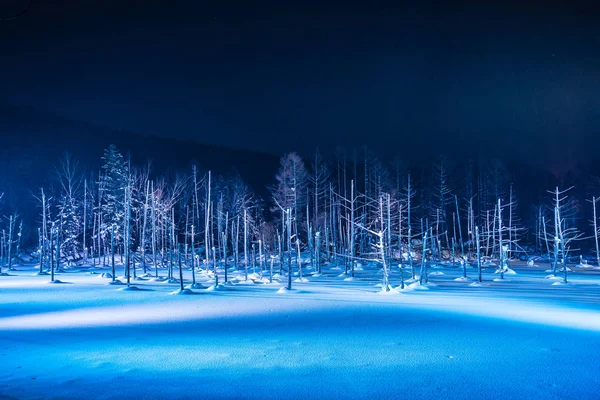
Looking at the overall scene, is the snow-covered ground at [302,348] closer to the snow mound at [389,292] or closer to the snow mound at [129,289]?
the snow mound at [389,292]

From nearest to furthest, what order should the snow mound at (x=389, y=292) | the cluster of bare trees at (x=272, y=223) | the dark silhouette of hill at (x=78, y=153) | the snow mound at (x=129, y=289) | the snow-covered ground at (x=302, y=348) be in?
the snow-covered ground at (x=302, y=348) < the snow mound at (x=389, y=292) < the snow mound at (x=129, y=289) < the cluster of bare trees at (x=272, y=223) < the dark silhouette of hill at (x=78, y=153)

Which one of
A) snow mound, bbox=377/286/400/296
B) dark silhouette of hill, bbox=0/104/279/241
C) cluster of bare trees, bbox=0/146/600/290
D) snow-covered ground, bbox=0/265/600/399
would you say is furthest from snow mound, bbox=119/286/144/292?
dark silhouette of hill, bbox=0/104/279/241

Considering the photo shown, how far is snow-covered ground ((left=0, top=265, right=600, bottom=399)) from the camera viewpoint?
20.2 ft

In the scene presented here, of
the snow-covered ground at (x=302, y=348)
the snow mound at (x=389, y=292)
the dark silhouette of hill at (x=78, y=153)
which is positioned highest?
the dark silhouette of hill at (x=78, y=153)

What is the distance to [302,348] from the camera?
865 cm

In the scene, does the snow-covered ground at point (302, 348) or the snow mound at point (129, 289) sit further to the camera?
the snow mound at point (129, 289)

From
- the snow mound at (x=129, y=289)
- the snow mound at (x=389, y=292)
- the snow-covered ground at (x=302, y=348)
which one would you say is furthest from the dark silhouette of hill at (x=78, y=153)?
the snow-covered ground at (x=302, y=348)

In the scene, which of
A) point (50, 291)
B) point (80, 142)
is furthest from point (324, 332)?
point (80, 142)

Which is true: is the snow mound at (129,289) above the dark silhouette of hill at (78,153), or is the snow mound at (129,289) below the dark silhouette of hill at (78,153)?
below

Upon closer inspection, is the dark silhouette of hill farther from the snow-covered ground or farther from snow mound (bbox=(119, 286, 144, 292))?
the snow-covered ground

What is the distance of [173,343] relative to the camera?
9188 mm

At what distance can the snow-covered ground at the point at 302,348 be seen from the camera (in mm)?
6156

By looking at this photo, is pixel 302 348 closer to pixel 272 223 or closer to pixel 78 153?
pixel 272 223

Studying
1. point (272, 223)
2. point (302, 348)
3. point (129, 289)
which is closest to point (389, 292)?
point (302, 348)
